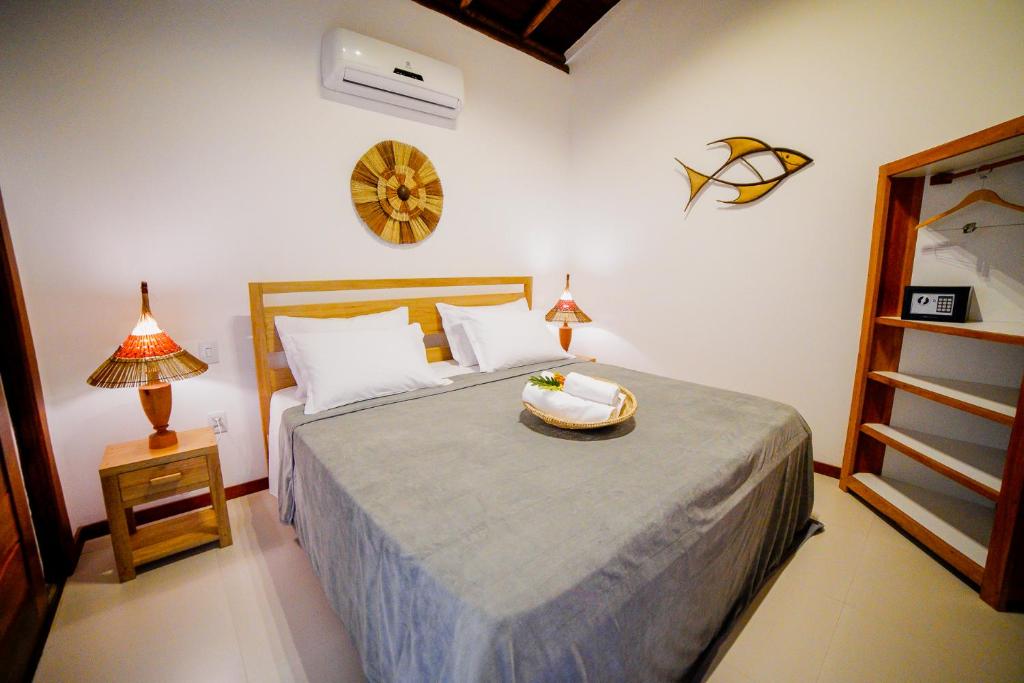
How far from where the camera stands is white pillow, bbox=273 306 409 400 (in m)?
2.03

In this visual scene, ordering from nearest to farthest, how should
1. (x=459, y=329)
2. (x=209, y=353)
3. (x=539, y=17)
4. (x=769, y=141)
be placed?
(x=209, y=353), (x=769, y=141), (x=459, y=329), (x=539, y=17)

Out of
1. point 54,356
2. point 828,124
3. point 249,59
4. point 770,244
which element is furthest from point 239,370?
point 828,124

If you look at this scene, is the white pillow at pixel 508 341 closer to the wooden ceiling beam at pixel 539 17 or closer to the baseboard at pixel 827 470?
the baseboard at pixel 827 470

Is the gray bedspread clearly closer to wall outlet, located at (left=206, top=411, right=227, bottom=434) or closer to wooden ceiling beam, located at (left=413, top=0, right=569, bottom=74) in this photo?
wall outlet, located at (left=206, top=411, right=227, bottom=434)

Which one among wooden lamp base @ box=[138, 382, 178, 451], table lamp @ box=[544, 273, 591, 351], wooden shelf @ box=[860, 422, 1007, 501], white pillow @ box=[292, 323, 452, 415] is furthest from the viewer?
table lamp @ box=[544, 273, 591, 351]

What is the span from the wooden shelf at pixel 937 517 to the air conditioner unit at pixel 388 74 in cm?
323

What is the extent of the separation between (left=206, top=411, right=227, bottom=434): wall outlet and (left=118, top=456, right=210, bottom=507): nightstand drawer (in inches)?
18.4

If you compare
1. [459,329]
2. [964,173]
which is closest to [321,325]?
[459,329]

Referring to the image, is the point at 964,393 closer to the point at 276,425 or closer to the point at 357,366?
the point at 357,366

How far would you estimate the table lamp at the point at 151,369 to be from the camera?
157 cm

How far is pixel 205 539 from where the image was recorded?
178cm

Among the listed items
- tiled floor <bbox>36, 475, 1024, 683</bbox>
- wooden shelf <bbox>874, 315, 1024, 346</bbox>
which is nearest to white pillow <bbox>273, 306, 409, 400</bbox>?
tiled floor <bbox>36, 475, 1024, 683</bbox>

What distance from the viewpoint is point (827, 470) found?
2389 millimetres

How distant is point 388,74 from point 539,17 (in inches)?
52.2
